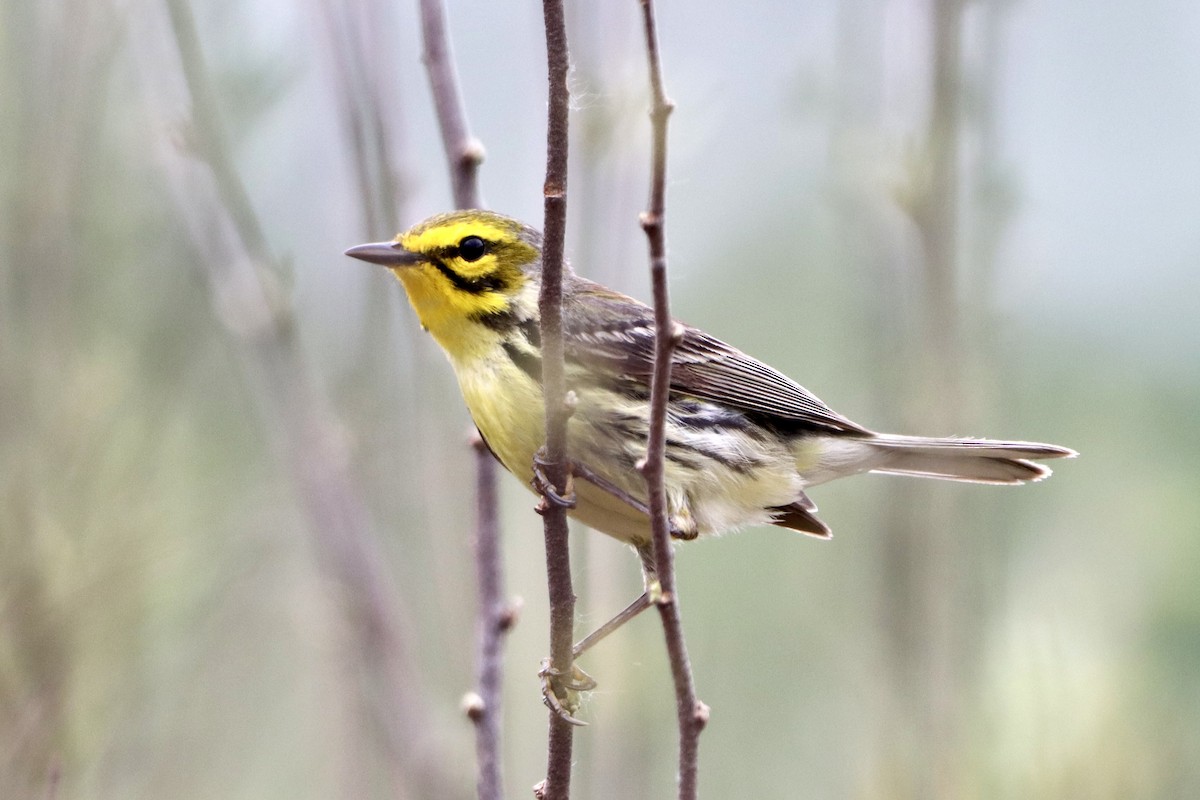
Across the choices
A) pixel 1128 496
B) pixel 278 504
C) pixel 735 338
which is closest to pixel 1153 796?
pixel 1128 496

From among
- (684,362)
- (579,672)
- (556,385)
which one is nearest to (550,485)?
(556,385)

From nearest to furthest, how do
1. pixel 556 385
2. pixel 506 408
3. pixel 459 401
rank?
pixel 556 385 < pixel 506 408 < pixel 459 401

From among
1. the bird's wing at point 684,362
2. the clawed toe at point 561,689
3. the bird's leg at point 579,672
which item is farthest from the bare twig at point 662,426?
the bird's wing at point 684,362

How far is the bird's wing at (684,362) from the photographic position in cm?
404

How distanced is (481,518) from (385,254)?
94 centimetres

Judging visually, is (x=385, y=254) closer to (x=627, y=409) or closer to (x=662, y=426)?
(x=627, y=409)

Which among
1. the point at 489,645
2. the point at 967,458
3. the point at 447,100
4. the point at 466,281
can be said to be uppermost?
the point at 447,100

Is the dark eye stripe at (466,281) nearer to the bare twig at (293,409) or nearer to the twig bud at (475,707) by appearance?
the bare twig at (293,409)

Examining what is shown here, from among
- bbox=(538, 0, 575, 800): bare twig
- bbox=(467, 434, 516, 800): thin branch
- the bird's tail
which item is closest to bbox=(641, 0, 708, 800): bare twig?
bbox=(538, 0, 575, 800): bare twig

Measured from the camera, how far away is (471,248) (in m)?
4.01

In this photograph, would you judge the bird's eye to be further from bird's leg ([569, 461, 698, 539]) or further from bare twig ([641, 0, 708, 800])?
bare twig ([641, 0, 708, 800])

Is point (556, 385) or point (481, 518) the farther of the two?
point (481, 518)

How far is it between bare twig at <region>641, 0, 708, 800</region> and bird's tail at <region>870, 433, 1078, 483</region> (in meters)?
1.85

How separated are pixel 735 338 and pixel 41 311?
510 centimetres
